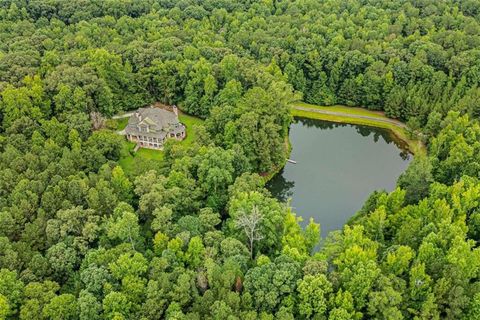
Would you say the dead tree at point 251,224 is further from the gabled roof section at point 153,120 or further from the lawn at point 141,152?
the gabled roof section at point 153,120

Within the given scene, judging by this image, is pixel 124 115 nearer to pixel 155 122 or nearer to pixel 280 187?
pixel 155 122

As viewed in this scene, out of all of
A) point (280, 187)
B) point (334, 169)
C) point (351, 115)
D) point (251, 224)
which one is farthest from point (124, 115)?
point (251, 224)

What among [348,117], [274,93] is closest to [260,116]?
[274,93]

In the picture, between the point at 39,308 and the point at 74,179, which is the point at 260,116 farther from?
the point at 39,308

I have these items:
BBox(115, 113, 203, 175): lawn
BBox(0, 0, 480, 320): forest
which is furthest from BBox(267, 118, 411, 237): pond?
BBox(115, 113, 203, 175): lawn

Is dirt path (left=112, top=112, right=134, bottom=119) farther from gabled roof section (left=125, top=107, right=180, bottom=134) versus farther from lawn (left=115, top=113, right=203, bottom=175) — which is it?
gabled roof section (left=125, top=107, right=180, bottom=134)
